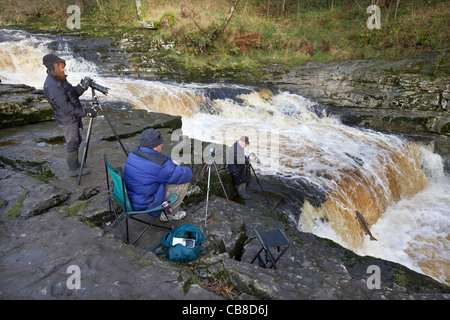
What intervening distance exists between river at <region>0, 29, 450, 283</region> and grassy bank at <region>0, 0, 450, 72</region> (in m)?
4.00

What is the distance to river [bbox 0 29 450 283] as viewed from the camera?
6.48m

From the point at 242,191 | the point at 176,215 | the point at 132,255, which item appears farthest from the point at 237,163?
the point at 132,255

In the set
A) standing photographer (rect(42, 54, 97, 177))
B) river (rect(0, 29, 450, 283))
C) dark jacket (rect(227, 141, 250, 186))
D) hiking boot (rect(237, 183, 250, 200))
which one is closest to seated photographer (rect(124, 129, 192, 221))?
standing photographer (rect(42, 54, 97, 177))

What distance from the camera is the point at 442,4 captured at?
15922mm

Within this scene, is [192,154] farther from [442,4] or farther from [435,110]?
[442,4]

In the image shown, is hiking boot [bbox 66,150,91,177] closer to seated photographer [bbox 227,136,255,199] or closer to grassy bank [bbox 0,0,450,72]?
seated photographer [bbox 227,136,255,199]

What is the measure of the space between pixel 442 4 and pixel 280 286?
2109 centimetres

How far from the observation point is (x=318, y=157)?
8.55m

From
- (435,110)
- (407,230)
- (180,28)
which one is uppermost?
(180,28)

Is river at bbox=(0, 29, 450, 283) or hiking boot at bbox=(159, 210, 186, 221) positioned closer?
hiking boot at bbox=(159, 210, 186, 221)

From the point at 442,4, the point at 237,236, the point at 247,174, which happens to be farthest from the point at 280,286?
the point at 442,4

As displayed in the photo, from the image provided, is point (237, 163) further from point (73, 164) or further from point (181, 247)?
point (73, 164)

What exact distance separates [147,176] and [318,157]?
6554 millimetres
